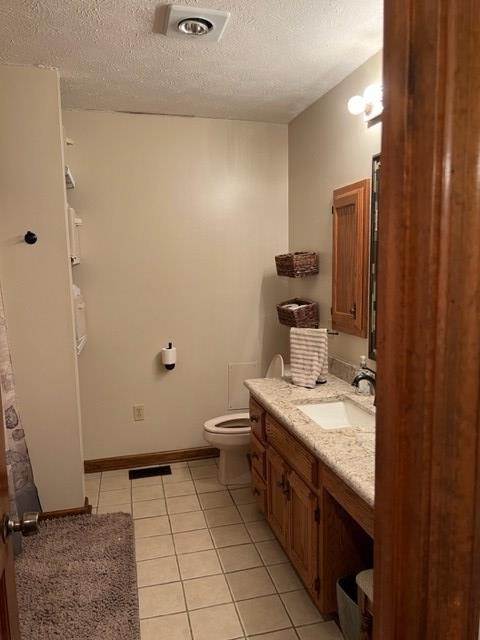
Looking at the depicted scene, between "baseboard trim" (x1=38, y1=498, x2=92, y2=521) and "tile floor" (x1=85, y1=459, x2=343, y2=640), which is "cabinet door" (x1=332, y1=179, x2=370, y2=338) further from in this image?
"baseboard trim" (x1=38, y1=498, x2=92, y2=521)

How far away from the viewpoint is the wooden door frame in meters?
0.55

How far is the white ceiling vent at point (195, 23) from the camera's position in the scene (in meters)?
1.83

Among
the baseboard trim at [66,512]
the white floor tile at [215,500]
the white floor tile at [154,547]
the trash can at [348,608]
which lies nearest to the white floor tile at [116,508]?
the baseboard trim at [66,512]

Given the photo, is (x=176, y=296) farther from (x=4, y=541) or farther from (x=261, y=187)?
(x=4, y=541)

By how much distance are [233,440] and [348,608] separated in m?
1.38

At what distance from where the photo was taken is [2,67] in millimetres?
2299

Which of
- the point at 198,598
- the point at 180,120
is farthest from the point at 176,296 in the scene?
the point at 198,598

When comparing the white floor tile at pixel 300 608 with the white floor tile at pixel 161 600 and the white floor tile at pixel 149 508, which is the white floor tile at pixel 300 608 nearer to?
the white floor tile at pixel 161 600

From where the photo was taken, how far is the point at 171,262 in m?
3.25

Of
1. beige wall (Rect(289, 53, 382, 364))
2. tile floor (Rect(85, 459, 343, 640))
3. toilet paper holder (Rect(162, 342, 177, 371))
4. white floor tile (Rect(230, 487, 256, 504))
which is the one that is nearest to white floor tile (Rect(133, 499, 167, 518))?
tile floor (Rect(85, 459, 343, 640))

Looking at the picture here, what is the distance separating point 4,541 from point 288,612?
1.46m

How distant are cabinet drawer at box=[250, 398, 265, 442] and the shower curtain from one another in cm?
126

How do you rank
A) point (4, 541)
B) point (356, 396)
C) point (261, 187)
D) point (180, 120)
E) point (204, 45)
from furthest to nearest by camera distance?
point (261, 187) < point (180, 120) < point (356, 396) < point (204, 45) < point (4, 541)

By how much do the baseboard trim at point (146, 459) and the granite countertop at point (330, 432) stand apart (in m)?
1.12
